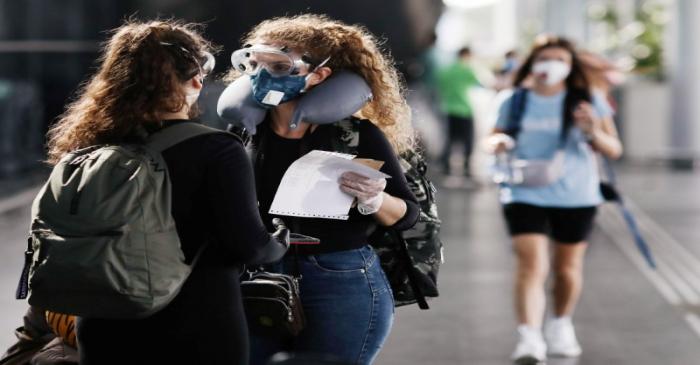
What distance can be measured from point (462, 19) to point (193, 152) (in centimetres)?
6204

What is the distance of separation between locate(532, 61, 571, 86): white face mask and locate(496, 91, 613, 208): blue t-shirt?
111 millimetres

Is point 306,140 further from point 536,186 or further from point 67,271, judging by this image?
point 536,186

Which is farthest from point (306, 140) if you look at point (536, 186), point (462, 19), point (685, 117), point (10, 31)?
point (462, 19)

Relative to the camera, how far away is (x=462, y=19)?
6419 centimetres

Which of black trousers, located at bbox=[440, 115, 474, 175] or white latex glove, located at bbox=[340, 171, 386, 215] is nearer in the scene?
white latex glove, located at bbox=[340, 171, 386, 215]

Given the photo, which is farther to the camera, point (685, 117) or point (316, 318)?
point (685, 117)

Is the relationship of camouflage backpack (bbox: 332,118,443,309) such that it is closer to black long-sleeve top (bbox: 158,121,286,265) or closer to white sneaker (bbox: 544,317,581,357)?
black long-sleeve top (bbox: 158,121,286,265)

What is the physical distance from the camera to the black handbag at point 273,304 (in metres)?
3.38

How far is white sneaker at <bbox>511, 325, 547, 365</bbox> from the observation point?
6.25m

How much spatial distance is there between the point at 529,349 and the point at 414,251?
9.00 feet

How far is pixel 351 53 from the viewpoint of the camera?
357 cm

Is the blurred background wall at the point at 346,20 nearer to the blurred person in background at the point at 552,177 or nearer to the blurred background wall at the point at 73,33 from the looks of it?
the blurred background wall at the point at 73,33

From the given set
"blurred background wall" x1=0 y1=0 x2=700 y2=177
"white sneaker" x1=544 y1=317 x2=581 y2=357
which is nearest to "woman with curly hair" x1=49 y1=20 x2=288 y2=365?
"white sneaker" x1=544 y1=317 x2=581 y2=357

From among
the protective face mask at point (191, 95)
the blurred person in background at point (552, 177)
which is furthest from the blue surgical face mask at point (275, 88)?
the blurred person in background at point (552, 177)
